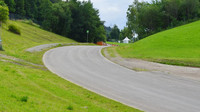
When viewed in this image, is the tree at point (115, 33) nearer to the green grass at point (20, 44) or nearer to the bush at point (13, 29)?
the green grass at point (20, 44)

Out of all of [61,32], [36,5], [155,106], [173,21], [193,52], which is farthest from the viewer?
[36,5]

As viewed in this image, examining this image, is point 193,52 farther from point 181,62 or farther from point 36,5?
point 36,5

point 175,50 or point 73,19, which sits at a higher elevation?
point 73,19

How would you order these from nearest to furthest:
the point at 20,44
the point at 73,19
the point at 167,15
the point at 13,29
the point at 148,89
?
the point at 148,89 < the point at 20,44 < the point at 13,29 < the point at 167,15 < the point at 73,19

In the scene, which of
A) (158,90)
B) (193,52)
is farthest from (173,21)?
(158,90)

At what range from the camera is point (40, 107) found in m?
6.44

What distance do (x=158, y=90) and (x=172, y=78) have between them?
160 inches

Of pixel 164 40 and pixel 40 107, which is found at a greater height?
pixel 164 40

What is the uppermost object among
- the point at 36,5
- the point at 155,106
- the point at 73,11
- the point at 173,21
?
the point at 36,5

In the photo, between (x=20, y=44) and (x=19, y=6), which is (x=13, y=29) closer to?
(x=20, y=44)

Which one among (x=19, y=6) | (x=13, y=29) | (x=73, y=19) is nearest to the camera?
(x=13, y=29)

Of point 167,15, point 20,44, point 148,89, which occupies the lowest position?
point 148,89

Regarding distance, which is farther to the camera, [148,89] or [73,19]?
[73,19]

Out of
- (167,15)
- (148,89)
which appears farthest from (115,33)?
(148,89)
